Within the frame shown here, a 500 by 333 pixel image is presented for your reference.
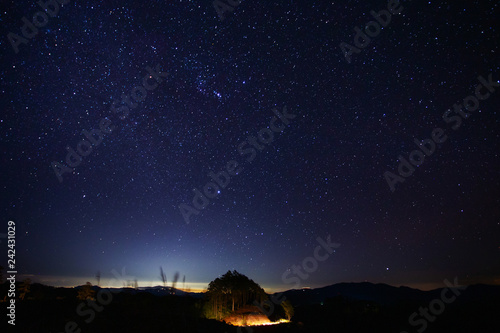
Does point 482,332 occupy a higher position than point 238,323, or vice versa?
point 238,323

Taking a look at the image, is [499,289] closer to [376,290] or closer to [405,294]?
[405,294]

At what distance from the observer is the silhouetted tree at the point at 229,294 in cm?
2650

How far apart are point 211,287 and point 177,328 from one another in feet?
29.0

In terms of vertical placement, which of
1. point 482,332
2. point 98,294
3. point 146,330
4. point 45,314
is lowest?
point 482,332

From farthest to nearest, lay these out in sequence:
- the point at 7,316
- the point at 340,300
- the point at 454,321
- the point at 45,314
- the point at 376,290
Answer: the point at 376,290 → the point at 340,300 → the point at 454,321 → the point at 45,314 → the point at 7,316

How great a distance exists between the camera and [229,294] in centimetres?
2727

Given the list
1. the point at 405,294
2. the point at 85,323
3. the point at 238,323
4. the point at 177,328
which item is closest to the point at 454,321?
the point at 238,323

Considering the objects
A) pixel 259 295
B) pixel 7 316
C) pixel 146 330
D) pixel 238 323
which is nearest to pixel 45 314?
pixel 7 316

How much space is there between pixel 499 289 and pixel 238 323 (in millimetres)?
144553

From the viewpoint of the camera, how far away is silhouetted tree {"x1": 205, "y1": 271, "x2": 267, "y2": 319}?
2650 centimetres

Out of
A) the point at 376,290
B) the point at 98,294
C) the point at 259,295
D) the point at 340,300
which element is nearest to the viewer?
the point at 259,295

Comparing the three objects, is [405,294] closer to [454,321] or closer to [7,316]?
[454,321]

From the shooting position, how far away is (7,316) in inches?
852

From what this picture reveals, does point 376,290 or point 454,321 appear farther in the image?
point 376,290
